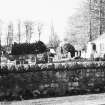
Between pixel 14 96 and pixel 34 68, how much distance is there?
1367mm

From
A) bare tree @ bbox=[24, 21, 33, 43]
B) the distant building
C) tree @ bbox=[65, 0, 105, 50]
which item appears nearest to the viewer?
the distant building

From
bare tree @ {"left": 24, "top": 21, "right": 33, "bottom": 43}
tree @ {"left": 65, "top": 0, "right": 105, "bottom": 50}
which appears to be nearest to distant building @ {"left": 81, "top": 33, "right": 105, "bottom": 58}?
tree @ {"left": 65, "top": 0, "right": 105, "bottom": 50}

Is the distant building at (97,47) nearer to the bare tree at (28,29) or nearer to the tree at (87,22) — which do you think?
the tree at (87,22)

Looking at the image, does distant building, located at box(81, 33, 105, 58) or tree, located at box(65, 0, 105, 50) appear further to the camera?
tree, located at box(65, 0, 105, 50)

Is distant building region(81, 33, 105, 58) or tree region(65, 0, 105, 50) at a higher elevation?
tree region(65, 0, 105, 50)

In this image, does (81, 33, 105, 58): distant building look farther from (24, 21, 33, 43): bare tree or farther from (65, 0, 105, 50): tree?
(24, 21, 33, 43): bare tree

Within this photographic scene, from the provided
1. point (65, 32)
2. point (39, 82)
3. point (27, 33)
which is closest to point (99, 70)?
point (39, 82)

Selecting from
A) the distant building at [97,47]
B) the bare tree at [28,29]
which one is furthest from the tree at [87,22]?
the bare tree at [28,29]

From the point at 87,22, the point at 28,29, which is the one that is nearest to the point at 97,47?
the point at 87,22

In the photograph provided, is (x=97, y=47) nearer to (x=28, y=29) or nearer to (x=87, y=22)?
(x=87, y=22)

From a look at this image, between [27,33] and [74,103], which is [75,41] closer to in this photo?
[27,33]

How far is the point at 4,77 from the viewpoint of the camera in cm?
905

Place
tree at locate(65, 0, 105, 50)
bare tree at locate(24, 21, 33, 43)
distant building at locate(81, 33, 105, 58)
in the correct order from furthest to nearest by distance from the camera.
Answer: bare tree at locate(24, 21, 33, 43), tree at locate(65, 0, 105, 50), distant building at locate(81, 33, 105, 58)

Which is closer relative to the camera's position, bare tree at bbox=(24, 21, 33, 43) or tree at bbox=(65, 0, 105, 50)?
tree at bbox=(65, 0, 105, 50)
